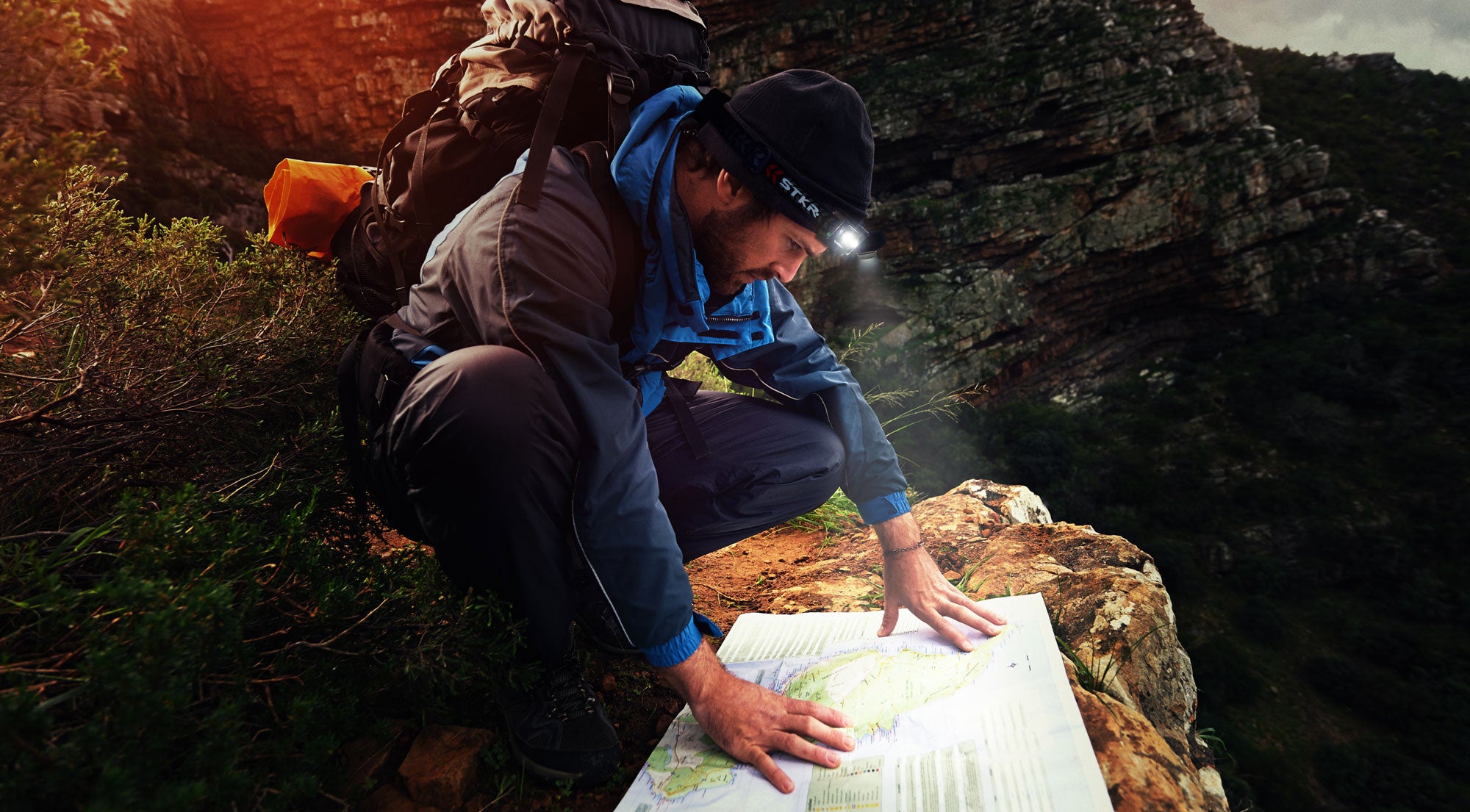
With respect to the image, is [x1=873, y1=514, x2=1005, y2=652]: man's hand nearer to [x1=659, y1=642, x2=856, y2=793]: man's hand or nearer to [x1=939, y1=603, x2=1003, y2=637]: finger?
[x1=939, y1=603, x2=1003, y2=637]: finger

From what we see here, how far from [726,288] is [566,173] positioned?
0.42 m

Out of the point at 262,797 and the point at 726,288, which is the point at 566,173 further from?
the point at 262,797

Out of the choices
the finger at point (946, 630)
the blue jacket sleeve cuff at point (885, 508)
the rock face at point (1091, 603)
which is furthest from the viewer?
the blue jacket sleeve cuff at point (885, 508)

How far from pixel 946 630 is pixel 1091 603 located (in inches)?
21.5

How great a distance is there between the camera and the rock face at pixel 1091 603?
1116 mm

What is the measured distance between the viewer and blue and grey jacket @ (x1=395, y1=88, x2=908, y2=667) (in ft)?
3.46

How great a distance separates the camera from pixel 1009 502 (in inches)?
98.2

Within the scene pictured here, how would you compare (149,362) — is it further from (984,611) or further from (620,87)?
(984,611)

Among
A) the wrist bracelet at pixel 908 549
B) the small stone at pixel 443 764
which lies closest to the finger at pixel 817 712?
the wrist bracelet at pixel 908 549

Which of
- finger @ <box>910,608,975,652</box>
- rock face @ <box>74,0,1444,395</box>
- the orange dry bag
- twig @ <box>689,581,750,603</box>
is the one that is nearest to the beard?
finger @ <box>910,608,975,652</box>

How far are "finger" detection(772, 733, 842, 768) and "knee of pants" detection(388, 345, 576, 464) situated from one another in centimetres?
63

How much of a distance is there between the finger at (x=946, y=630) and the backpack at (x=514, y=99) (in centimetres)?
118

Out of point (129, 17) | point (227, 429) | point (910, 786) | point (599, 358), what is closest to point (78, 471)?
point (227, 429)

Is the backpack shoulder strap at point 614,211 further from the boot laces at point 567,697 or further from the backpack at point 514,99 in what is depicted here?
the boot laces at point 567,697
